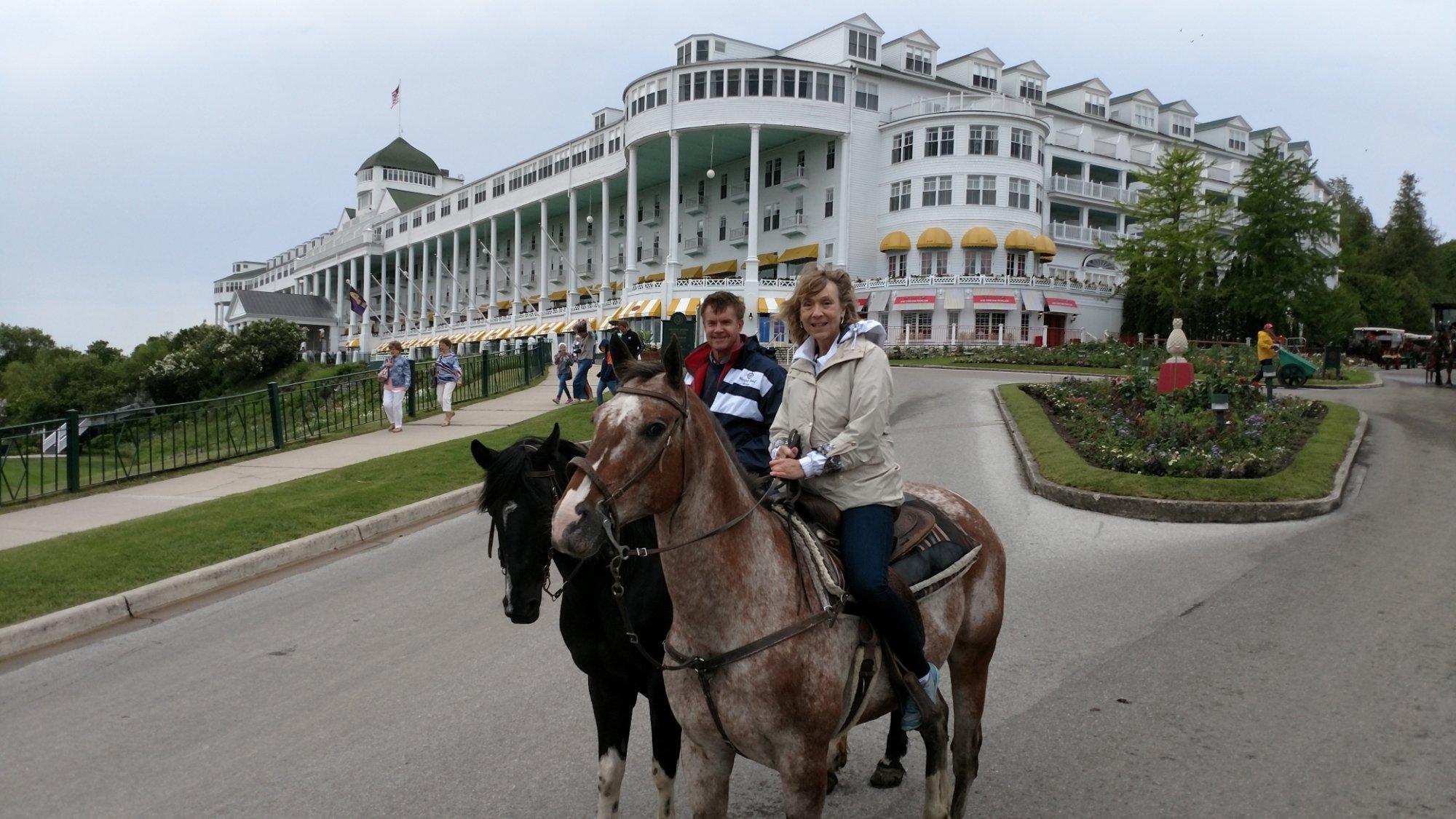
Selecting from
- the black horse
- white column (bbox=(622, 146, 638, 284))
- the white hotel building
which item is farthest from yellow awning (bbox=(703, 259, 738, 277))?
the black horse

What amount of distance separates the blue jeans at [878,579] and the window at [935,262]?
172 ft

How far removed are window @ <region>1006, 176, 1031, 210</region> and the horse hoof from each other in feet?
176

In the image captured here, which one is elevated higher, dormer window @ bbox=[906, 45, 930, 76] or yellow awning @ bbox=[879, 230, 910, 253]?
dormer window @ bbox=[906, 45, 930, 76]

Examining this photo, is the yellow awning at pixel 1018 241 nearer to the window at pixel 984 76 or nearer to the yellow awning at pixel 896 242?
the yellow awning at pixel 896 242

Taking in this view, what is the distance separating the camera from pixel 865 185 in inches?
2227

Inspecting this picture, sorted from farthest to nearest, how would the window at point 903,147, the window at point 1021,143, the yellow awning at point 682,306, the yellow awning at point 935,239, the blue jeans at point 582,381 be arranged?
the window at point 903,147
the window at point 1021,143
the yellow awning at point 935,239
the yellow awning at point 682,306
the blue jeans at point 582,381

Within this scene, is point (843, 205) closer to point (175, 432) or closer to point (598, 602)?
point (175, 432)

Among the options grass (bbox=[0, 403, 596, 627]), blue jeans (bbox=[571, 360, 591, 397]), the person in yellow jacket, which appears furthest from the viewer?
blue jeans (bbox=[571, 360, 591, 397])

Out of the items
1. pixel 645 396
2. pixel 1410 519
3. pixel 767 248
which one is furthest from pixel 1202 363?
pixel 767 248

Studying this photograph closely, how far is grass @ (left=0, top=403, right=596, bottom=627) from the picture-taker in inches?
330

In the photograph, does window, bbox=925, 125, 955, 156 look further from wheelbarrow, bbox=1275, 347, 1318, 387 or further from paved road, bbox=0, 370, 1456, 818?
paved road, bbox=0, 370, 1456, 818

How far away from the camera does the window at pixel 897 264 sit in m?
55.5

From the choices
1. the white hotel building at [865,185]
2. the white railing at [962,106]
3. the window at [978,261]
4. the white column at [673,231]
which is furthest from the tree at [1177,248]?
the white column at [673,231]

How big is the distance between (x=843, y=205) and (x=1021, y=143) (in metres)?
11.4
